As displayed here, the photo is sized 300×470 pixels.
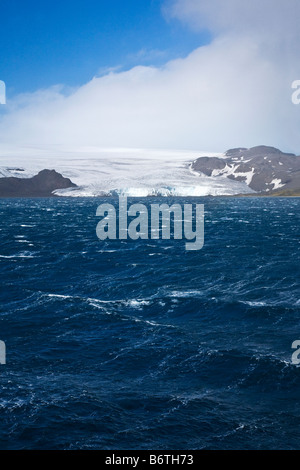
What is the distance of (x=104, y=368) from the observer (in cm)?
3519

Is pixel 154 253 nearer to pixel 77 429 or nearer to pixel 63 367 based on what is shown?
pixel 63 367

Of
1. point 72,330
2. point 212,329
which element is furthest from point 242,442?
point 72,330

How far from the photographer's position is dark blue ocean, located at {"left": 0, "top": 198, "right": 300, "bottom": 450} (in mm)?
26812

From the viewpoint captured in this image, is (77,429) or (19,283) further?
(19,283)

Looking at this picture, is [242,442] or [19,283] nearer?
[242,442]

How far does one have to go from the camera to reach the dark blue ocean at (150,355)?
2681cm

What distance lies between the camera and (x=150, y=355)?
123ft
